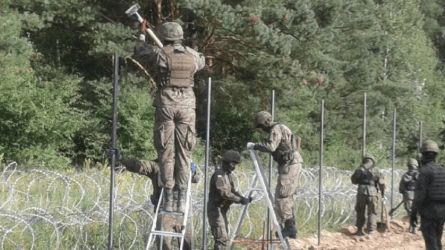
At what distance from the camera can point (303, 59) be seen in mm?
30578

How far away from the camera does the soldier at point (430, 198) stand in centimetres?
1228

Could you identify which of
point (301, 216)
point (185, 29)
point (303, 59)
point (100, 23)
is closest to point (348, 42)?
point (303, 59)

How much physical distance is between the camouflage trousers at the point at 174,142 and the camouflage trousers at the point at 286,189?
2.96 meters

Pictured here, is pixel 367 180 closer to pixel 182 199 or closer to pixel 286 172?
pixel 286 172

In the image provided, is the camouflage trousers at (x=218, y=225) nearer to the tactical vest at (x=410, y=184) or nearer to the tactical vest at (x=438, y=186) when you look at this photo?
the tactical vest at (x=438, y=186)

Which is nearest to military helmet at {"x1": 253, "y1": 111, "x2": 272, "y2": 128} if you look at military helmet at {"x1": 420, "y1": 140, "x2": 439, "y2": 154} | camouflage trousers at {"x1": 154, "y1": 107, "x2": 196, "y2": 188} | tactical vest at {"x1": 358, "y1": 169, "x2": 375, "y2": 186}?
military helmet at {"x1": 420, "y1": 140, "x2": 439, "y2": 154}

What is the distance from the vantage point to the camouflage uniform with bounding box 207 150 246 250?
12555mm

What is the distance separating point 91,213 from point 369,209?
22.7 feet

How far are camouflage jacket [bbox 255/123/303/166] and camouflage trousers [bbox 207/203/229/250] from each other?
1065 millimetres

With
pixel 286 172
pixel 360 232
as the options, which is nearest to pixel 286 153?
pixel 286 172

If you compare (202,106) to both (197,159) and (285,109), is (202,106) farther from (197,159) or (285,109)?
(197,159)

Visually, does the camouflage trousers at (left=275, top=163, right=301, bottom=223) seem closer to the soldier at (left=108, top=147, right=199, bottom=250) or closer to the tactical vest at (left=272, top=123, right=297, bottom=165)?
the tactical vest at (left=272, top=123, right=297, bottom=165)

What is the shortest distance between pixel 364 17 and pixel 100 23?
1132 centimetres

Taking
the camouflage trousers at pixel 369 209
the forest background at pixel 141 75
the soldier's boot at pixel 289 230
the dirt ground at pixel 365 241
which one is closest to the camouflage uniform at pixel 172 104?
the soldier's boot at pixel 289 230
